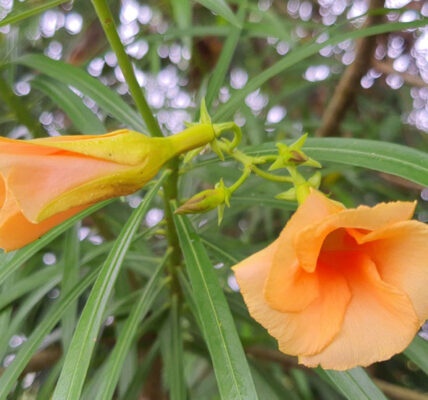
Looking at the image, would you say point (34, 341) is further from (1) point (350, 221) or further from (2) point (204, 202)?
(1) point (350, 221)

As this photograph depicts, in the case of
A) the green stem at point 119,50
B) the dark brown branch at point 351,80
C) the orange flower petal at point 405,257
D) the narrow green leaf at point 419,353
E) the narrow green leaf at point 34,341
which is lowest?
the narrow green leaf at point 419,353

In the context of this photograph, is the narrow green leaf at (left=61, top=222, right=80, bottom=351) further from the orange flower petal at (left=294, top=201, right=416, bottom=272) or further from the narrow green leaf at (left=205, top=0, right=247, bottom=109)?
the orange flower petal at (left=294, top=201, right=416, bottom=272)

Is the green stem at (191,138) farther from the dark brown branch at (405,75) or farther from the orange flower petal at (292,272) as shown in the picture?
the dark brown branch at (405,75)

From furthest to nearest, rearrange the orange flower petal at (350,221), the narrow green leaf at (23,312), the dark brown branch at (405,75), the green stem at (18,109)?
the dark brown branch at (405,75) < the green stem at (18,109) < the narrow green leaf at (23,312) < the orange flower petal at (350,221)

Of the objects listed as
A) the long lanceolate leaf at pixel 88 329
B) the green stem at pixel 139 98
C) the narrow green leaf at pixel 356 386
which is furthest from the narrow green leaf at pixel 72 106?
the narrow green leaf at pixel 356 386

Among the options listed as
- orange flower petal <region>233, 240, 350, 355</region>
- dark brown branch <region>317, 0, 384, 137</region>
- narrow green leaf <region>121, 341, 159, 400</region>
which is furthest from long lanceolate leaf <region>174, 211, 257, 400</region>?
dark brown branch <region>317, 0, 384, 137</region>

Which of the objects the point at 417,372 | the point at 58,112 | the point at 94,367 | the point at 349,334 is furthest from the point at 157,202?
the point at 417,372

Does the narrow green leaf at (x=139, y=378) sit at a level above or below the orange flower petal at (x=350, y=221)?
above
